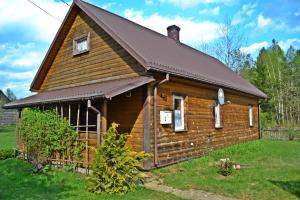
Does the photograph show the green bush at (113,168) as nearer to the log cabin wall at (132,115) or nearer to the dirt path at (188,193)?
the dirt path at (188,193)

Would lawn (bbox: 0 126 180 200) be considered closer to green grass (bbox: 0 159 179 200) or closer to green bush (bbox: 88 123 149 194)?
green grass (bbox: 0 159 179 200)

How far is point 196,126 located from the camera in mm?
11797

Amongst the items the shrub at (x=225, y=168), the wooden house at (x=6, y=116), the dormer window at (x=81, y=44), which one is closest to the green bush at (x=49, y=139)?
the dormer window at (x=81, y=44)

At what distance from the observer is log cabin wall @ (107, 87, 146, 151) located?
9.61 m

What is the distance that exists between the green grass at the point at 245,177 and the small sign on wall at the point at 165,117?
150cm

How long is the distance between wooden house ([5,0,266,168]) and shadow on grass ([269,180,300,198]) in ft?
11.8

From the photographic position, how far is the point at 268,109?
132ft

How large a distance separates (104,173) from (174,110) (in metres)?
4.27

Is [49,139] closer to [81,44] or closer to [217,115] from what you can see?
[81,44]

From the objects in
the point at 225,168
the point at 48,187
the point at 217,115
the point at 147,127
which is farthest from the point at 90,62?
the point at 225,168

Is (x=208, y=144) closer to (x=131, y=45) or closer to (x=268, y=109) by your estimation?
(x=131, y=45)

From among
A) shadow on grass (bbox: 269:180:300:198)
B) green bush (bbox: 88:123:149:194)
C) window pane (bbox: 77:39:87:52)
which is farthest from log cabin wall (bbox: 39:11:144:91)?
shadow on grass (bbox: 269:180:300:198)

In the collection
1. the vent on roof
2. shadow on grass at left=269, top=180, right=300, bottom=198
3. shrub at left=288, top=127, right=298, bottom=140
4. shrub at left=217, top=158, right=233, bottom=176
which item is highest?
the vent on roof

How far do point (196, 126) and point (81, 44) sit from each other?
6.11 metres
